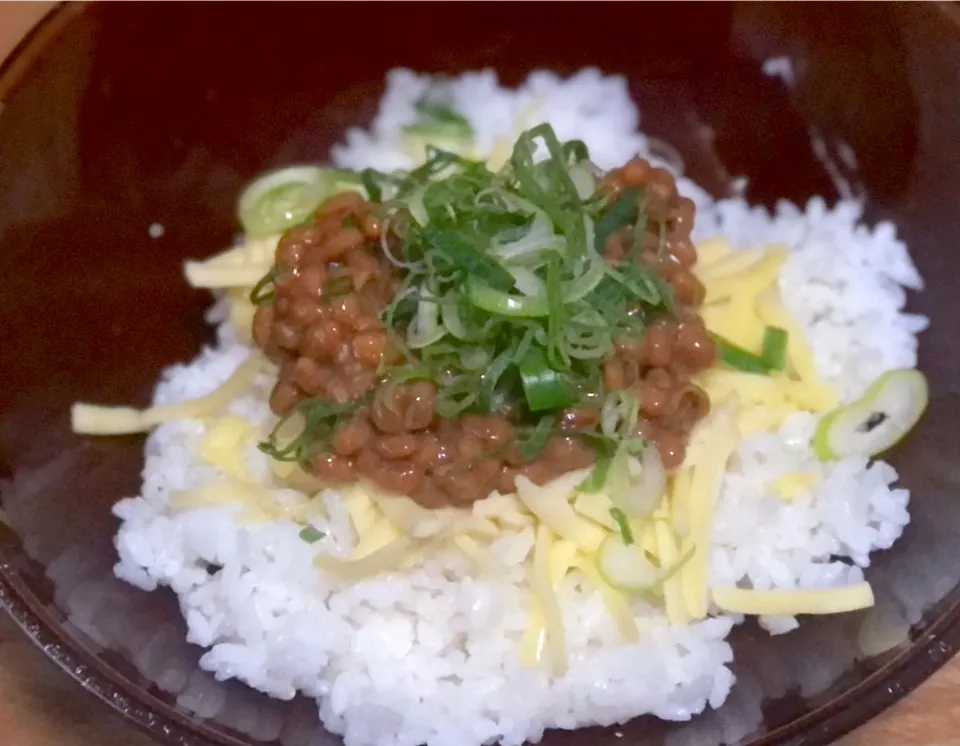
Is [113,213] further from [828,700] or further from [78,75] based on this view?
[828,700]

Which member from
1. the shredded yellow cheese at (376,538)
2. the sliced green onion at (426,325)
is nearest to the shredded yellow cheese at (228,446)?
the shredded yellow cheese at (376,538)

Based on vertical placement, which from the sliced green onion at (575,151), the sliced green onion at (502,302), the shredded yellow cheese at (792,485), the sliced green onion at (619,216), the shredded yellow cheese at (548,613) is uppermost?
the sliced green onion at (575,151)

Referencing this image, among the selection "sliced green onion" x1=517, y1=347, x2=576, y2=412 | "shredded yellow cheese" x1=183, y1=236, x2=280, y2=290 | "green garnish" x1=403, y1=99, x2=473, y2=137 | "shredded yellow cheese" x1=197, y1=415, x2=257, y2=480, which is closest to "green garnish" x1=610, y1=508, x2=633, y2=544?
"sliced green onion" x1=517, y1=347, x2=576, y2=412

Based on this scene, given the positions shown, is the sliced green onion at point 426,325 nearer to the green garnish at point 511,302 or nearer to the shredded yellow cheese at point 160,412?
the green garnish at point 511,302

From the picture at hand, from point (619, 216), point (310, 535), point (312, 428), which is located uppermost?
point (619, 216)

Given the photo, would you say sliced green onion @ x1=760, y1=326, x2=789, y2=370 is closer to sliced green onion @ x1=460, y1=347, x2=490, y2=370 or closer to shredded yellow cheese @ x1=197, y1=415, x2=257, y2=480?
sliced green onion @ x1=460, y1=347, x2=490, y2=370

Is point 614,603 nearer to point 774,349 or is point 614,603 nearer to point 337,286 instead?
point 774,349

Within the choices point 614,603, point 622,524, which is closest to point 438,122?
point 622,524
